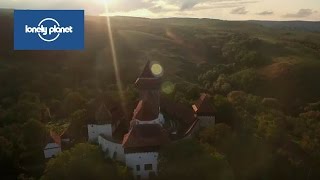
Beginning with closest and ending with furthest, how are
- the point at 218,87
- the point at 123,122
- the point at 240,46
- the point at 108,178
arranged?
the point at 108,178 → the point at 123,122 → the point at 218,87 → the point at 240,46

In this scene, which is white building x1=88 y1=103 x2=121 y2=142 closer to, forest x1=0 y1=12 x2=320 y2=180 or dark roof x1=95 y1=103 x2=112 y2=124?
dark roof x1=95 y1=103 x2=112 y2=124

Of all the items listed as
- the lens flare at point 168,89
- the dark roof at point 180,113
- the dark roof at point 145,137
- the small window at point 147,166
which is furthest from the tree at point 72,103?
the small window at point 147,166

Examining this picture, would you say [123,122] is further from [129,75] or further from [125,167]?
[129,75]

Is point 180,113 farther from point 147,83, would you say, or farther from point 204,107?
point 147,83

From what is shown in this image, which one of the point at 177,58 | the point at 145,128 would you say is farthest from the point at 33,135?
the point at 177,58

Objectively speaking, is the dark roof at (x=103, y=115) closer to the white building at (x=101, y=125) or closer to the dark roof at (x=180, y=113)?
the white building at (x=101, y=125)

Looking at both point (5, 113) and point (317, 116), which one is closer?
point (5, 113)

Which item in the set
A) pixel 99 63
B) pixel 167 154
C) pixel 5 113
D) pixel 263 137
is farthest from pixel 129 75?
pixel 167 154

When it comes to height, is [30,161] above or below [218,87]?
below
